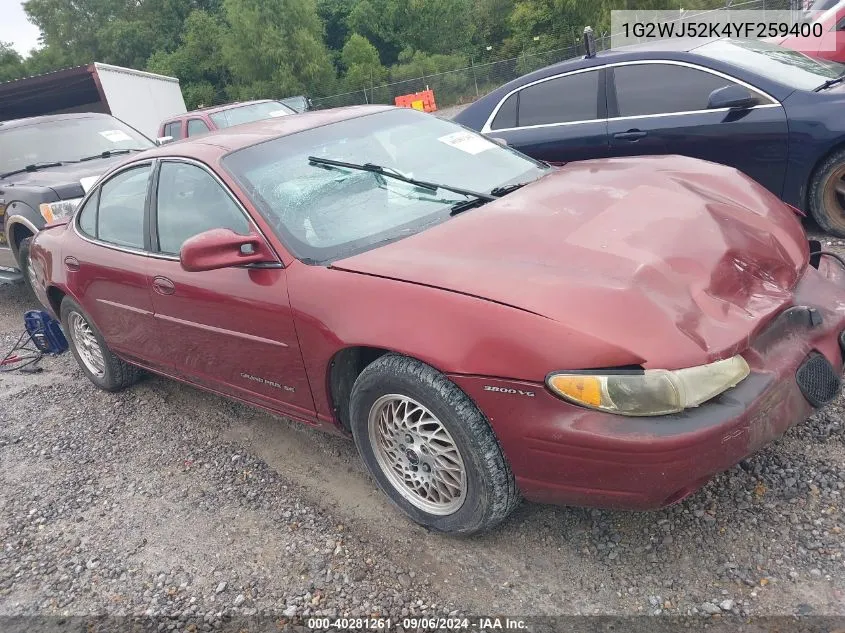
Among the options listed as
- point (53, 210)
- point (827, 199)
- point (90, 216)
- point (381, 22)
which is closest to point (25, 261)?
point (53, 210)

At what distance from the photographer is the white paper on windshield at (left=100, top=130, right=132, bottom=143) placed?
7.51m

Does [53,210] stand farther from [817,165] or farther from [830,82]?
[830,82]

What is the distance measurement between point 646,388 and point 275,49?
4349cm

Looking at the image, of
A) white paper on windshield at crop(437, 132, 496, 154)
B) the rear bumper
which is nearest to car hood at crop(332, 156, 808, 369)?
the rear bumper

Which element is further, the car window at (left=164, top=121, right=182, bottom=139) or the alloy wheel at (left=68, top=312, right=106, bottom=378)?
the car window at (left=164, top=121, right=182, bottom=139)

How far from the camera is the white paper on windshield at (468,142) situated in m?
3.64

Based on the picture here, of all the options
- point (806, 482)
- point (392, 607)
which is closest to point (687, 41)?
point (806, 482)

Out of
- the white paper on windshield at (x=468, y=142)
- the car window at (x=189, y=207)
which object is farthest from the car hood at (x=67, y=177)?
the white paper on windshield at (x=468, y=142)

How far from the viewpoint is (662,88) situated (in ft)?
16.8

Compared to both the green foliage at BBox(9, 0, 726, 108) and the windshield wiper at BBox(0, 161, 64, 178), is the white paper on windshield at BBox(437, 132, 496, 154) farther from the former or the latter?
the green foliage at BBox(9, 0, 726, 108)

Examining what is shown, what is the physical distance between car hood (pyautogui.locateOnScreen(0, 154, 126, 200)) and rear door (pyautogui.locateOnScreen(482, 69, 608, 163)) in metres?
3.40

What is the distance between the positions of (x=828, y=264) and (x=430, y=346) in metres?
1.83

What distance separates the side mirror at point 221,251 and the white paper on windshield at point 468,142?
1305 millimetres

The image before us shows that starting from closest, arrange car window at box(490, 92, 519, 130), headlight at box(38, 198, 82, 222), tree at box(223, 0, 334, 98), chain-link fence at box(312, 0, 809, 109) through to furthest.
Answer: car window at box(490, 92, 519, 130) → headlight at box(38, 198, 82, 222) → chain-link fence at box(312, 0, 809, 109) → tree at box(223, 0, 334, 98)
